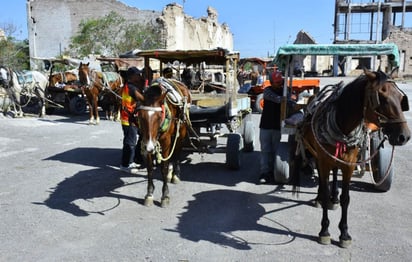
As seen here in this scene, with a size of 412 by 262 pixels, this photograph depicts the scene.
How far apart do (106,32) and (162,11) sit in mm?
5548

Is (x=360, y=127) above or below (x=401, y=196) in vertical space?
above

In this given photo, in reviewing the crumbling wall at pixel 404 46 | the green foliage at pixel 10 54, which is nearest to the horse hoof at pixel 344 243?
the green foliage at pixel 10 54

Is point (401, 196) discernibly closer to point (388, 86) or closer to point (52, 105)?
point (388, 86)

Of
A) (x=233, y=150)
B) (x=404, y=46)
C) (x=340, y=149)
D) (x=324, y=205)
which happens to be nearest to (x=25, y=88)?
(x=233, y=150)

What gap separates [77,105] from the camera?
619 inches

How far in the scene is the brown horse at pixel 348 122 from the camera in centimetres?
361

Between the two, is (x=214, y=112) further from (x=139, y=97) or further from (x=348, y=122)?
(x=348, y=122)

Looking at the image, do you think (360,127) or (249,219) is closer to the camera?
(360,127)

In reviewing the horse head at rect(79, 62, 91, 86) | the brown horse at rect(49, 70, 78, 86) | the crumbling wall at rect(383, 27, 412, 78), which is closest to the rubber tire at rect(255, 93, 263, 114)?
the horse head at rect(79, 62, 91, 86)

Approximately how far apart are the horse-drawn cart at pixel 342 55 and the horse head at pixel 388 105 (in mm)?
1883

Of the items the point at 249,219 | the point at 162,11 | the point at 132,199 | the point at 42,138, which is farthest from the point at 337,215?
the point at 162,11

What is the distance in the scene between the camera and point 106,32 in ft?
88.6

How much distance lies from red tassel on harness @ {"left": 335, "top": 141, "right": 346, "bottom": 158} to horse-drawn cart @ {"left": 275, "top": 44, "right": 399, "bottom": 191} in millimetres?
1285

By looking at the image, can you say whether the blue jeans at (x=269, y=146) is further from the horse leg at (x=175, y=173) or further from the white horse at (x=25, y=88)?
the white horse at (x=25, y=88)
